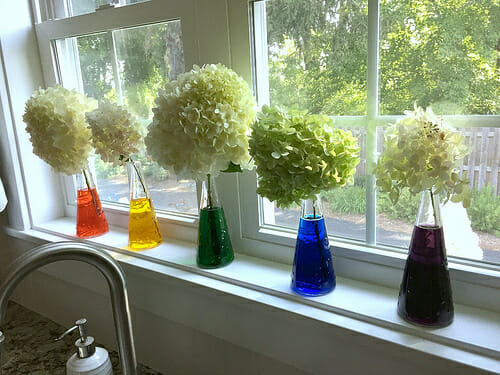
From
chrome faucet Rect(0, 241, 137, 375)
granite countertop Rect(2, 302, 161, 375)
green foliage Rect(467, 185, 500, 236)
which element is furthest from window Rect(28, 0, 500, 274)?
granite countertop Rect(2, 302, 161, 375)

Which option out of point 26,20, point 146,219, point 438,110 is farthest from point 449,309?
point 26,20

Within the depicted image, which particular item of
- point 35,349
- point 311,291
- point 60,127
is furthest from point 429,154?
point 35,349

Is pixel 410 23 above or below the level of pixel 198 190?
above

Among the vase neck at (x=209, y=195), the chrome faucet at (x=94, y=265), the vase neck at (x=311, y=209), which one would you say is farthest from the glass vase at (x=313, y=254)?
the chrome faucet at (x=94, y=265)

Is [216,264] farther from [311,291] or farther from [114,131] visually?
[114,131]

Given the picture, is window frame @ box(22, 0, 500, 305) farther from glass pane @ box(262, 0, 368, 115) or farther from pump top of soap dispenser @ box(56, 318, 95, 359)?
pump top of soap dispenser @ box(56, 318, 95, 359)

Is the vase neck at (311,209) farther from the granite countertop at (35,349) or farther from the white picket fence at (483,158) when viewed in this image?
the granite countertop at (35,349)

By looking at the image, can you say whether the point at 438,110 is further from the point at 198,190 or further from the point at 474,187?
the point at 198,190

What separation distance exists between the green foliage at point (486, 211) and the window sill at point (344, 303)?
5.4 inches

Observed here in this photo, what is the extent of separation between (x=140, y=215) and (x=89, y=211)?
0.21m

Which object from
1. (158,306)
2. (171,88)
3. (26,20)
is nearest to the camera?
(171,88)

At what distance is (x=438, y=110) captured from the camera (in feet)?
2.28

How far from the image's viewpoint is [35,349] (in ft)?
3.66

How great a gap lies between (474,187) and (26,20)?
1237 mm
